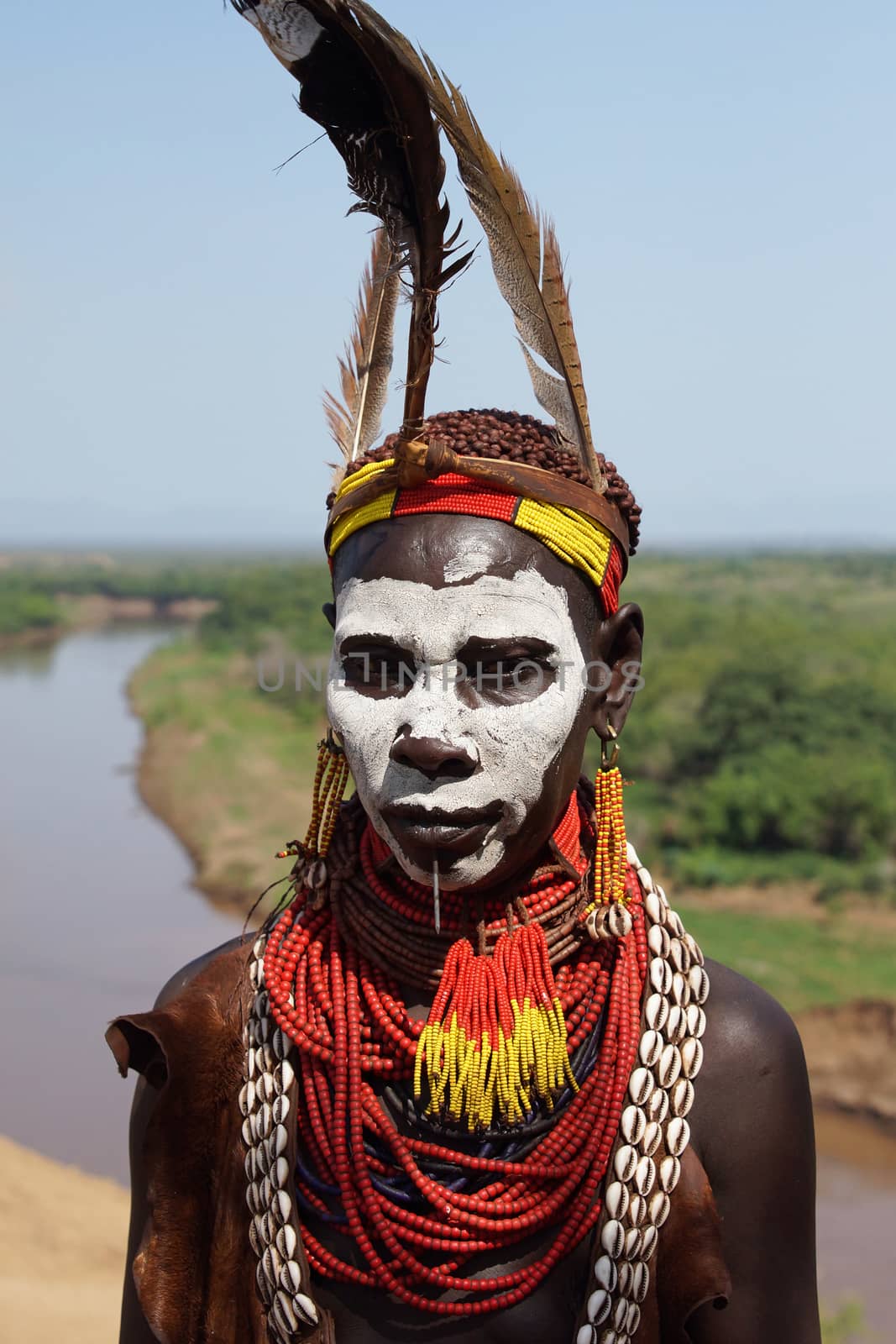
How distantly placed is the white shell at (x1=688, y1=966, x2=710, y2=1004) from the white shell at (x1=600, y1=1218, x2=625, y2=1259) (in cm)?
41

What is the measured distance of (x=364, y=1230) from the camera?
2.14 meters

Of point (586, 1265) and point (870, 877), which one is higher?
point (870, 877)

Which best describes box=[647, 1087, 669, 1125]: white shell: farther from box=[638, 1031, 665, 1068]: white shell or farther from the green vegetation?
the green vegetation

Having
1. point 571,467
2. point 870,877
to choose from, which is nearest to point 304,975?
point 571,467

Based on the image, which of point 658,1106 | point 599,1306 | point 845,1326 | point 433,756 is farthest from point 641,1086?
point 845,1326

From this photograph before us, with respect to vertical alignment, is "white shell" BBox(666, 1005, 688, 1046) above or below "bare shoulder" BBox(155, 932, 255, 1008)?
below

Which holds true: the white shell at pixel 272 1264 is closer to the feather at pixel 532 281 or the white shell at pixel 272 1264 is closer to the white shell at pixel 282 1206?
the white shell at pixel 282 1206

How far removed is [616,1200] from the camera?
6.84 feet

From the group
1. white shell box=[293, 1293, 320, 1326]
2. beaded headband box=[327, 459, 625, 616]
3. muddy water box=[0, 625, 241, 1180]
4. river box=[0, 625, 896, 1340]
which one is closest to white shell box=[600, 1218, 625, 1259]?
white shell box=[293, 1293, 320, 1326]

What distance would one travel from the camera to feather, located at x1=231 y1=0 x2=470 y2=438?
6.21ft

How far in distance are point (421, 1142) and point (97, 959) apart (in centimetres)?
1598

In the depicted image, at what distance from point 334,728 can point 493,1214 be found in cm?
87

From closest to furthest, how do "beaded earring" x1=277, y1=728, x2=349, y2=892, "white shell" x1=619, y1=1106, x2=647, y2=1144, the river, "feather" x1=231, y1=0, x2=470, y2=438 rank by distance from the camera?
"feather" x1=231, y1=0, x2=470, y2=438 < "white shell" x1=619, y1=1106, x2=647, y2=1144 < "beaded earring" x1=277, y1=728, x2=349, y2=892 < the river

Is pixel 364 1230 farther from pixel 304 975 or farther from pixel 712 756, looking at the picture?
pixel 712 756
